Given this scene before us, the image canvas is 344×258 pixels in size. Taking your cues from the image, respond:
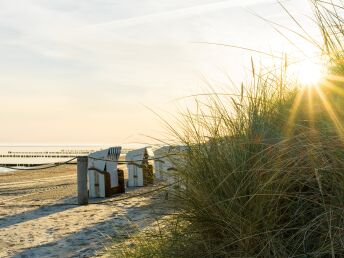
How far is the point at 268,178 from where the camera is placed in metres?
2.57

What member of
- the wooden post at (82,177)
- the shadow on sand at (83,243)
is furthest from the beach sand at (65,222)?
the wooden post at (82,177)

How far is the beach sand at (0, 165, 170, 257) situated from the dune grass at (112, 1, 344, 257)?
39 cm

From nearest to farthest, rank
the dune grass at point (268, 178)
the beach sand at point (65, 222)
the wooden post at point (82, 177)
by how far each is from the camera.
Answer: the dune grass at point (268, 178) < the beach sand at point (65, 222) < the wooden post at point (82, 177)

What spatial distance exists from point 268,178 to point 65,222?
4778mm

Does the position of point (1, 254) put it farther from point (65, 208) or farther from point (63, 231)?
point (65, 208)

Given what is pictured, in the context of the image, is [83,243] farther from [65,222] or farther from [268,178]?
[268,178]

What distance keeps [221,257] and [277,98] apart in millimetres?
1225

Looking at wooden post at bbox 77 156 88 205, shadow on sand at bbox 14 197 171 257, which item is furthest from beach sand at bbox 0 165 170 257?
wooden post at bbox 77 156 88 205

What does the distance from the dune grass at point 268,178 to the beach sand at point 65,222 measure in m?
0.39

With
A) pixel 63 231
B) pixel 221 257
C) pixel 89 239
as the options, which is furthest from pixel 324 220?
pixel 63 231

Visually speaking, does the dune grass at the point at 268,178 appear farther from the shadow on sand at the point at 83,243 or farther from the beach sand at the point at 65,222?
the shadow on sand at the point at 83,243

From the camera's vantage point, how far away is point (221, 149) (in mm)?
2932

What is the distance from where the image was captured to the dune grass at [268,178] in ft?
7.66

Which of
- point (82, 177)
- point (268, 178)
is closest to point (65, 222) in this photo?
point (82, 177)
